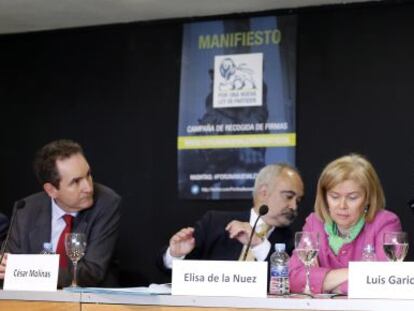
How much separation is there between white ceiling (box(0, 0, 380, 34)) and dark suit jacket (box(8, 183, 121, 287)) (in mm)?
1240

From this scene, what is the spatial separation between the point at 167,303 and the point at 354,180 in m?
0.98

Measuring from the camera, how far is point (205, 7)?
4.48 metres

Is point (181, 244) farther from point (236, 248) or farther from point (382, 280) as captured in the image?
point (382, 280)

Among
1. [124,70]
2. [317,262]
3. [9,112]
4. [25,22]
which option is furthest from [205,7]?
[317,262]

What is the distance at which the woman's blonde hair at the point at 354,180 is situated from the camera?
300cm

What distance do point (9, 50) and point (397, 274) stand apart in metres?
3.54

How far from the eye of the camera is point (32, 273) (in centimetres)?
267

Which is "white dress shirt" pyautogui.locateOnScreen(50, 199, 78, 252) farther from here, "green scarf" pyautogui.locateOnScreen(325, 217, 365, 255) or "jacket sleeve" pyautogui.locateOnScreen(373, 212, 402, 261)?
"jacket sleeve" pyautogui.locateOnScreen(373, 212, 402, 261)

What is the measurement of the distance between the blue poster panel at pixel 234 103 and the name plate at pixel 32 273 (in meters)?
1.92

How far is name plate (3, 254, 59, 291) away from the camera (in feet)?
8.63

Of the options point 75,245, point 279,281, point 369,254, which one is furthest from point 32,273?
point 369,254

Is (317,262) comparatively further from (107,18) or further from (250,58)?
(107,18)

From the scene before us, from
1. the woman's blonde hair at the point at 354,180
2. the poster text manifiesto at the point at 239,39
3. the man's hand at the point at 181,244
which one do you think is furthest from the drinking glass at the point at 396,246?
the poster text manifiesto at the point at 239,39

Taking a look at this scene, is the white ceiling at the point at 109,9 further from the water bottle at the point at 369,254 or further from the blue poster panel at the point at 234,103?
the water bottle at the point at 369,254
